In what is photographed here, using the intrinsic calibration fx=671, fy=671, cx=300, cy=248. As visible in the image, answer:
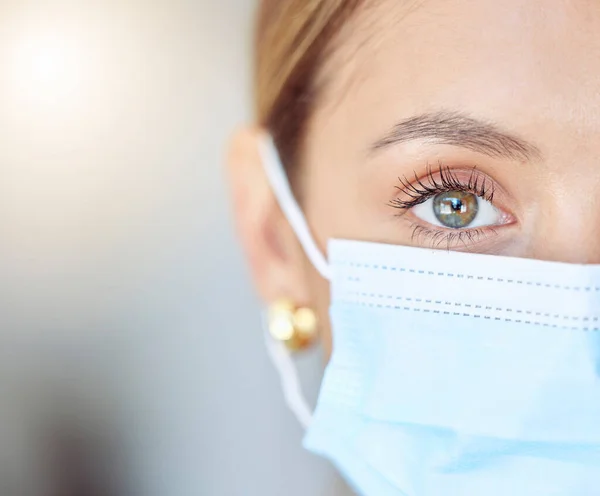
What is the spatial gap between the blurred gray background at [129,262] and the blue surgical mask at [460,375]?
336 millimetres

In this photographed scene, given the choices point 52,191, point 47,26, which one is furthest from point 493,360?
point 47,26

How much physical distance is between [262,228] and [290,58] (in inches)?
10.1

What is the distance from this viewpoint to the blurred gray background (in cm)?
103

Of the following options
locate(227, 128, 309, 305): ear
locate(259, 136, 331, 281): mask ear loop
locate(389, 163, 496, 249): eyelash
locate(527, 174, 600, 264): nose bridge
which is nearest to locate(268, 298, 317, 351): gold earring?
locate(227, 128, 309, 305): ear

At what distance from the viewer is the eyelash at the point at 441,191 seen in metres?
0.77

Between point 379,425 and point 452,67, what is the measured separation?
0.43 meters

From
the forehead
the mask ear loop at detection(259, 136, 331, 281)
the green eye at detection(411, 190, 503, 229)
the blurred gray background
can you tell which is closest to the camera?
the forehead

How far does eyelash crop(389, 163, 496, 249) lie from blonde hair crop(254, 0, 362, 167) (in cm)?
19

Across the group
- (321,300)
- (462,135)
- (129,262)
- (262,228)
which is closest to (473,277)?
(462,135)

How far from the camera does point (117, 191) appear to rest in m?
1.08

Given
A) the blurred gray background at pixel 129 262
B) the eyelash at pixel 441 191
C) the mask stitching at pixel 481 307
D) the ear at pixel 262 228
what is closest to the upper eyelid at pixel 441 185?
the eyelash at pixel 441 191

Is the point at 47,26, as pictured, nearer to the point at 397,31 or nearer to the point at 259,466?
the point at 397,31

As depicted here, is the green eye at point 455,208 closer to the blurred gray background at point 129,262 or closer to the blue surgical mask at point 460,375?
the blue surgical mask at point 460,375

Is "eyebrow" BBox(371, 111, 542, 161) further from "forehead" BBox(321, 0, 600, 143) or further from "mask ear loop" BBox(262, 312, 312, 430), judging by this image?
A: "mask ear loop" BBox(262, 312, 312, 430)
